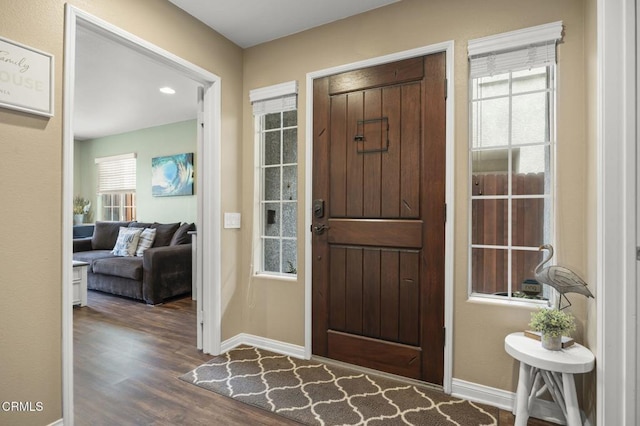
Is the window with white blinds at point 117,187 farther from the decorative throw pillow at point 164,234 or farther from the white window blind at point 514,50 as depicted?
the white window blind at point 514,50

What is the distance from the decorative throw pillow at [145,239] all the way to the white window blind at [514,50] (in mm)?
4686

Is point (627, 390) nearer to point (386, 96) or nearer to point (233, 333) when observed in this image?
point (386, 96)

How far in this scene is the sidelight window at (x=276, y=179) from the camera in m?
2.75

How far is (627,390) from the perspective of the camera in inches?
54.6

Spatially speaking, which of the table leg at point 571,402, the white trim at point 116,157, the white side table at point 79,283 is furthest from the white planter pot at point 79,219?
the table leg at point 571,402

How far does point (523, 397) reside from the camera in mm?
1644

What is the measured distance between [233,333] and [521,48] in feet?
9.54

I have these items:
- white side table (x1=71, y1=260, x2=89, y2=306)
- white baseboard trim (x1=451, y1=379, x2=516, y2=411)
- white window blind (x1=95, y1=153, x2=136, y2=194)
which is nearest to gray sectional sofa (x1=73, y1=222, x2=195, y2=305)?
white side table (x1=71, y1=260, x2=89, y2=306)

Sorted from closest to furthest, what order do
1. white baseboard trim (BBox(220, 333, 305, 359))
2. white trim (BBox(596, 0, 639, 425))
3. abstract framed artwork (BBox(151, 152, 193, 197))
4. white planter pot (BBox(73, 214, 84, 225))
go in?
white trim (BBox(596, 0, 639, 425)) < white baseboard trim (BBox(220, 333, 305, 359)) < abstract framed artwork (BBox(151, 152, 193, 197)) < white planter pot (BBox(73, 214, 84, 225))

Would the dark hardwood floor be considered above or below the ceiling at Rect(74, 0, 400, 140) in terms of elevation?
below

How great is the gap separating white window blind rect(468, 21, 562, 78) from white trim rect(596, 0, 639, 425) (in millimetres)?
369

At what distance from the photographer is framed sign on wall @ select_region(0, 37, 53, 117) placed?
4.85ft

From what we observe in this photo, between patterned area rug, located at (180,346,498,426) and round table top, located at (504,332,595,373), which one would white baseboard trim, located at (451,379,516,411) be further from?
round table top, located at (504,332,595,373)

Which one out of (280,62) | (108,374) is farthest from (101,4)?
(108,374)
